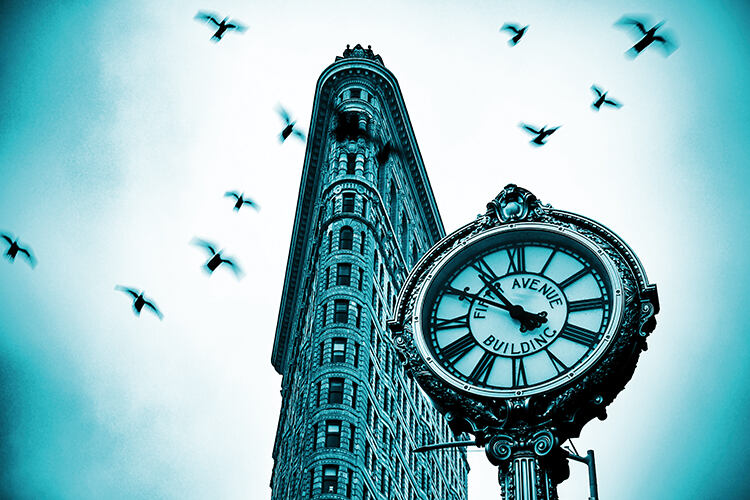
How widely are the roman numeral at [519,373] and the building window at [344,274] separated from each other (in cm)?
6178

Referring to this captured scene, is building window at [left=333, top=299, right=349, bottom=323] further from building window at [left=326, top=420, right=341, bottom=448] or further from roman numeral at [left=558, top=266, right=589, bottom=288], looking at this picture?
roman numeral at [left=558, top=266, right=589, bottom=288]

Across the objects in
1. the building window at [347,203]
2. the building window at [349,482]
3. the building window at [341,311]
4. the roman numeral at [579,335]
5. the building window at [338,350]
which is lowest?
the roman numeral at [579,335]

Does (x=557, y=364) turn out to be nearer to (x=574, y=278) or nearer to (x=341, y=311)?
(x=574, y=278)

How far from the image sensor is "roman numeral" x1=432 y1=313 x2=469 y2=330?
769cm

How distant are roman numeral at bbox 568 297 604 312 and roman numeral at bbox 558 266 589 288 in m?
0.19

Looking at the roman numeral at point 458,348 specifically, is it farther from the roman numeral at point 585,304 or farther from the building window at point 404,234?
the building window at point 404,234

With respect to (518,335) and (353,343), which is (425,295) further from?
(353,343)

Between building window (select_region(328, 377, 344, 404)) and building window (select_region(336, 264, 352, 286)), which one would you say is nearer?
building window (select_region(328, 377, 344, 404))

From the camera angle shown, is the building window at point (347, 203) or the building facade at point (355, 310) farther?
the building window at point (347, 203)

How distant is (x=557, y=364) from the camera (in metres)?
7.14

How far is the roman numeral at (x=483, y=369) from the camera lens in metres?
7.27

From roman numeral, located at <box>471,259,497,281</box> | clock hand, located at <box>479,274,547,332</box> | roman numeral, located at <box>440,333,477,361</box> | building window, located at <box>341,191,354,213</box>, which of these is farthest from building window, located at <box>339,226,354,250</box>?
clock hand, located at <box>479,274,547,332</box>

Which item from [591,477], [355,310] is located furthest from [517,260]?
[355,310]

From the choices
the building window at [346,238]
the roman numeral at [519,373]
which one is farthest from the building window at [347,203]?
the roman numeral at [519,373]
